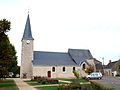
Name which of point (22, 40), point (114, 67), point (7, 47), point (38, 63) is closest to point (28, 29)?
point (22, 40)

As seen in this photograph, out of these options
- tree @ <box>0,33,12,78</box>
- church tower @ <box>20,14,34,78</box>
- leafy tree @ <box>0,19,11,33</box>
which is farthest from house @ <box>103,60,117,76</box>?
leafy tree @ <box>0,19,11,33</box>

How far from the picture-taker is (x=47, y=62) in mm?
58906

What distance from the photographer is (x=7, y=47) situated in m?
28.4

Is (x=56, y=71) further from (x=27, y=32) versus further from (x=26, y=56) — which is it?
(x=27, y=32)

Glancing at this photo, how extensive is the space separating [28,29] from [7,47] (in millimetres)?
31293

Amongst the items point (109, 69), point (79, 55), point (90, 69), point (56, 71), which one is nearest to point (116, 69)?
point (109, 69)

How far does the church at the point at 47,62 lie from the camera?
5706 cm

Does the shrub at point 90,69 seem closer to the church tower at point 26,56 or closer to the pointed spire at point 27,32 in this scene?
the church tower at point 26,56

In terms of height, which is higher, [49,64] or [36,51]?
[36,51]

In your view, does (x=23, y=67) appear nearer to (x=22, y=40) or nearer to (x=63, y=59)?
(x=22, y=40)

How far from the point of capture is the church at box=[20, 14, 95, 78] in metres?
57.1

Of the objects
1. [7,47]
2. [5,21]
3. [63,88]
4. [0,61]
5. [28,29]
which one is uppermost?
[28,29]

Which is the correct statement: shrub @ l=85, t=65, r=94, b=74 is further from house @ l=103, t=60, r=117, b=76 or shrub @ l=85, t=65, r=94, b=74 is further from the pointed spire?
house @ l=103, t=60, r=117, b=76

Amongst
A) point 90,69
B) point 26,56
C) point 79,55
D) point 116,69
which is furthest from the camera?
point 116,69
